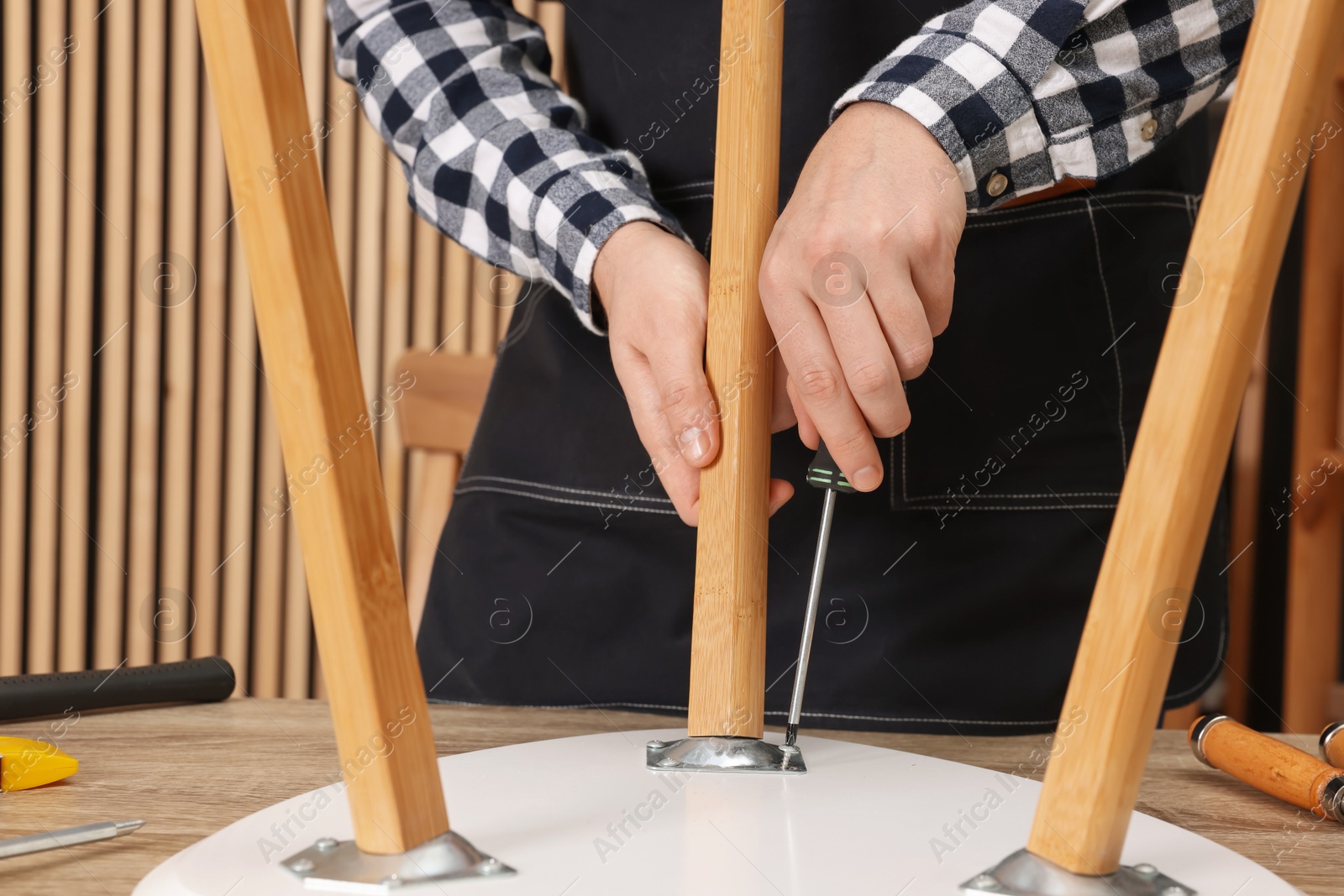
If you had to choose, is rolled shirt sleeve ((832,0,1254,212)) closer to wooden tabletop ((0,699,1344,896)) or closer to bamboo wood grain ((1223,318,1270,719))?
wooden tabletop ((0,699,1344,896))

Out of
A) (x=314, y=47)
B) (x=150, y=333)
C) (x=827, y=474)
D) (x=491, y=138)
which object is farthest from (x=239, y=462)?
(x=827, y=474)

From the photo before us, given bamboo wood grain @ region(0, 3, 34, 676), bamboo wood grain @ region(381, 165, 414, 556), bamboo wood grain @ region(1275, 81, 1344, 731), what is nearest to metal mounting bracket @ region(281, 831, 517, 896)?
bamboo wood grain @ region(1275, 81, 1344, 731)

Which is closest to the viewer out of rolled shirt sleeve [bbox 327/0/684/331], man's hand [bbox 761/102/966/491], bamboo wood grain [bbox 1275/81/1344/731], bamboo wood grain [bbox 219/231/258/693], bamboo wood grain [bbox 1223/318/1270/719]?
man's hand [bbox 761/102/966/491]

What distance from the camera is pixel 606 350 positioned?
90 centimetres

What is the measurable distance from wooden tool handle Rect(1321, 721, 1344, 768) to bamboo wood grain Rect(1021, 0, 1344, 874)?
0.30m

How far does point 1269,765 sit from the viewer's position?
56cm

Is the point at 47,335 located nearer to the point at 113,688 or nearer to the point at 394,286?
the point at 394,286

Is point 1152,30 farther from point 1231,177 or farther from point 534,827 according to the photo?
point 534,827

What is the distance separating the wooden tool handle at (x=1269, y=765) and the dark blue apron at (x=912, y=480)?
250 millimetres

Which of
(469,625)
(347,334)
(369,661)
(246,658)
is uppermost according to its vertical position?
(347,334)

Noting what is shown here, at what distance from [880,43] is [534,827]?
25.1 inches

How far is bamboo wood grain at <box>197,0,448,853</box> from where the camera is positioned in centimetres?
34

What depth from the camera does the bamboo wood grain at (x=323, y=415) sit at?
344mm

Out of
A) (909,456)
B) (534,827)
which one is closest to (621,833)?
(534,827)
